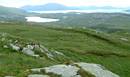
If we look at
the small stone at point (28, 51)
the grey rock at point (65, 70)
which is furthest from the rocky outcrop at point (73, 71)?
the small stone at point (28, 51)

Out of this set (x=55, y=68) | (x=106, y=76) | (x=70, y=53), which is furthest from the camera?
(x=70, y=53)

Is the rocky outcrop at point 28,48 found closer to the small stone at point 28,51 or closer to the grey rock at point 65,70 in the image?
the small stone at point 28,51

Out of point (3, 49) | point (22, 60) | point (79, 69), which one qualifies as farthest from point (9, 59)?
point (79, 69)

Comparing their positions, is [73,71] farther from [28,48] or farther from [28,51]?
[28,48]

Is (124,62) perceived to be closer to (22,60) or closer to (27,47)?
(27,47)

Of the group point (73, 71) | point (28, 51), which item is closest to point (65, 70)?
point (73, 71)

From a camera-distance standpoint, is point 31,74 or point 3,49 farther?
point 3,49

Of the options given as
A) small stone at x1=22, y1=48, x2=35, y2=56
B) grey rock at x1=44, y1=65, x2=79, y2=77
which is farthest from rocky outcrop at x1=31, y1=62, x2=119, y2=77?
small stone at x1=22, y1=48, x2=35, y2=56

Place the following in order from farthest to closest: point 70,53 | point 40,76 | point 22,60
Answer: point 70,53 → point 22,60 → point 40,76

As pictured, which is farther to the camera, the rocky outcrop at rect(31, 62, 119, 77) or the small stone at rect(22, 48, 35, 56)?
the small stone at rect(22, 48, 35, 56)

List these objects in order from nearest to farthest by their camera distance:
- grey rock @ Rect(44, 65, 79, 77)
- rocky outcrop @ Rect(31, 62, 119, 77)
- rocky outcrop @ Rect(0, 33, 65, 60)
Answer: grey rock @ Rect(44, 65, 79, 77) → rocky outcrop @ Rect(31, 62, 119, 77) → rocky outcrop @ Rect(0, 33, 65, 60)

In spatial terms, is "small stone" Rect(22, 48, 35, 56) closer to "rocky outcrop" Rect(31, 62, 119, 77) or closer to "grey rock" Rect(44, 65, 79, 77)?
"rocky outcrop" Rect(31, 62, 119, 77)
